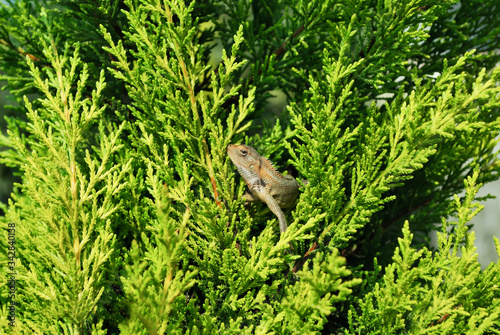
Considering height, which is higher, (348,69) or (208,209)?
(348,69)

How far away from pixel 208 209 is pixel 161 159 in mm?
696

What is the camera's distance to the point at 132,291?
1.89m

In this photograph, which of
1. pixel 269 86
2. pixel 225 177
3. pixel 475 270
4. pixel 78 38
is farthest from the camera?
pixel 269 86

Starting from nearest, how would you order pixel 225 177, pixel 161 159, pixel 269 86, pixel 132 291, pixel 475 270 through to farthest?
pixel 132 291
pixel 475 270
pixel 225 177
pixel 161 159
pixel 269 86

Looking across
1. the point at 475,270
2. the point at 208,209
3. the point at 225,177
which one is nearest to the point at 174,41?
the point at 225,177

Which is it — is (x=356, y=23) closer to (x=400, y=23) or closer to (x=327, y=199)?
(x=400, y=23)

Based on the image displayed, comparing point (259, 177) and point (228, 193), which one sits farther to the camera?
point (259, 177)

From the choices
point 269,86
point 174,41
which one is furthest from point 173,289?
point 269,86

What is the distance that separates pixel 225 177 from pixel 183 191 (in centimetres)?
37

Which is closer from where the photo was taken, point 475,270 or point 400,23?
point 475,270

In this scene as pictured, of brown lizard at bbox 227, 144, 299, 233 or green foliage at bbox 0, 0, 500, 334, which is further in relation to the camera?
brown lizard at bbox 227, 144, 299, 233

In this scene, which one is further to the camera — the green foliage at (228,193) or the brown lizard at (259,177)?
the brown lizard at (259,177)

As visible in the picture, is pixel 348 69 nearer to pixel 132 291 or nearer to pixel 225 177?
pixel 225 177

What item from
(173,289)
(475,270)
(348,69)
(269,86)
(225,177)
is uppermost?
(348,69)
